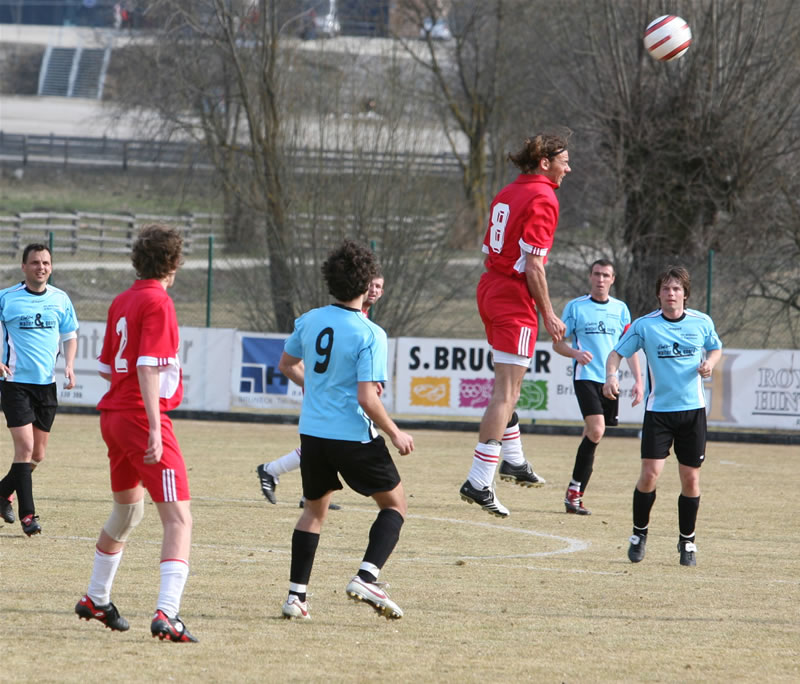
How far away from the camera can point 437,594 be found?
736 centimetres

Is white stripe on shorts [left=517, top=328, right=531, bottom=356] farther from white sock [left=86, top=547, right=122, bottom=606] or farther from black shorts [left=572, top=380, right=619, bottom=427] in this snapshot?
black shorts [left=572, top=380, right=619, bottom=427]

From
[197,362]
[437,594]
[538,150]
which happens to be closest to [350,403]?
[437,594]

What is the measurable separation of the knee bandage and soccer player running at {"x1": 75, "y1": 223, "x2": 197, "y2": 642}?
0.02 meters

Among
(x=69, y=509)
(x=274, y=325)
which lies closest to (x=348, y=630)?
(x=69, y=509)

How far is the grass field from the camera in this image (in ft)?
18.4

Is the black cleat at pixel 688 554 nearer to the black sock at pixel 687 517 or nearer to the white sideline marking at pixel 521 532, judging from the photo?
the black sock at pixel 687 517

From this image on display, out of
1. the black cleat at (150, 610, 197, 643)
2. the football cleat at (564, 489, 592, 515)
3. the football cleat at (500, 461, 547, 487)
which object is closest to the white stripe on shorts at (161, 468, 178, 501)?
the black cleat at (150, 610, 197, 643)

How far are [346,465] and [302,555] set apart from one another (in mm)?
584

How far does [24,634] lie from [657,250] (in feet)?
64.1

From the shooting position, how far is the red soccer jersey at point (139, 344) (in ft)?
18.6

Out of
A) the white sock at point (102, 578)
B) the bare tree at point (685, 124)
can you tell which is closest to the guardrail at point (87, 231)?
the bare tree at point (685, 124)

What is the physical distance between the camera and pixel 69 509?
34.5ft

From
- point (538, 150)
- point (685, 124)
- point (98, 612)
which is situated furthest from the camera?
point (685, 124)

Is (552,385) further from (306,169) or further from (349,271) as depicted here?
(349,271)
